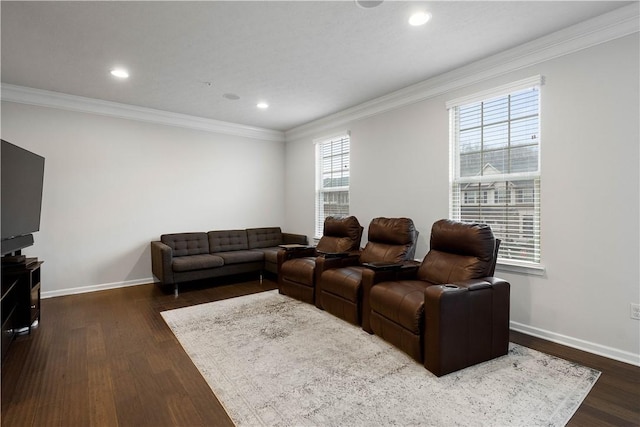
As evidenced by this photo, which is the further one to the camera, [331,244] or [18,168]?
[331,244]

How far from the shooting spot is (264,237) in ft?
19.7

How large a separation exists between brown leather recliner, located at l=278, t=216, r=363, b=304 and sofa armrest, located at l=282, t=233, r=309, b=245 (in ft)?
3.95

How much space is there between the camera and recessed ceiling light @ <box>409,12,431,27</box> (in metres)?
2.51

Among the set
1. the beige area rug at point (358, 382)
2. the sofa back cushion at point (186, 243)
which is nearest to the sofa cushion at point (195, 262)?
the sofa back cushion at point (186, 243)

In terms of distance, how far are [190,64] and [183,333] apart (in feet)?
9.03

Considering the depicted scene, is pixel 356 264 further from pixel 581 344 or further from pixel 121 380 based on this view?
pixel 121 380

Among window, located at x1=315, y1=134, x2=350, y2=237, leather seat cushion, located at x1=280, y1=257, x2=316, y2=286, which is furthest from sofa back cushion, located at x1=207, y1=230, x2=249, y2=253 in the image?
leather seat cushion, located at x1=280, y1=257, x2=316, y2=286

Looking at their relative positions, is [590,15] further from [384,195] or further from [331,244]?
[331,244]

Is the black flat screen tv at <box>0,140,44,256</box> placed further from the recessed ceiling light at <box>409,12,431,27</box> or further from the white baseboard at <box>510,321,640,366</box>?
the white baseboard at <box>510,321,640,366</box>

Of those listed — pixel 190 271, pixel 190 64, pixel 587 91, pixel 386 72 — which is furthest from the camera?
pixel 190 271

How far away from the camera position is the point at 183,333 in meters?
3.10

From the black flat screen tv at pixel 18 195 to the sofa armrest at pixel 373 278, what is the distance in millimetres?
3001

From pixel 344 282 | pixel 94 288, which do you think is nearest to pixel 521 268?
pixel 344 282

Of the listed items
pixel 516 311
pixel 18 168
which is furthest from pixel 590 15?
pixel 18 168
